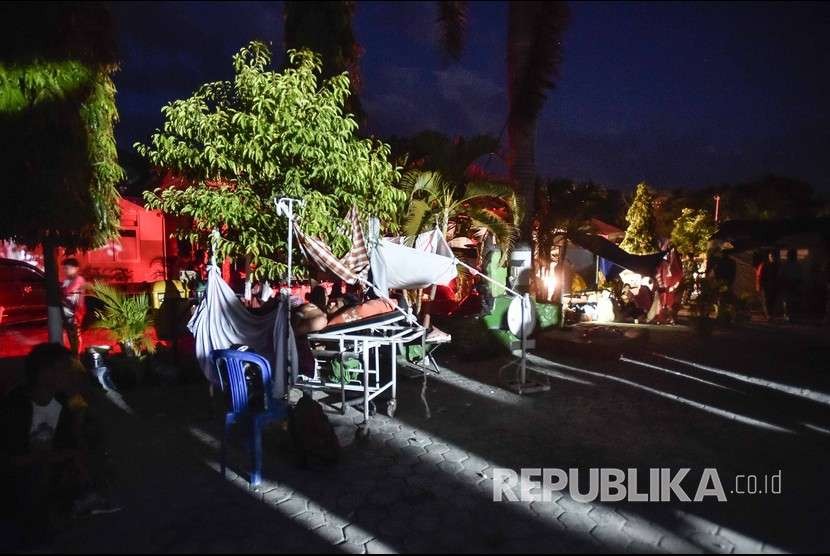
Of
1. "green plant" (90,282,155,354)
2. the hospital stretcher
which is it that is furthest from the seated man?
"green plant" (90,282,155,354)

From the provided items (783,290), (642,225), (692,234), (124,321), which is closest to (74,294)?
(124,321)

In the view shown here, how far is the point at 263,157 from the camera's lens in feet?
21.6

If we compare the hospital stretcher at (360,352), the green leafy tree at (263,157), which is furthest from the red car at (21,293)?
the hospital stretcher at (360,352)

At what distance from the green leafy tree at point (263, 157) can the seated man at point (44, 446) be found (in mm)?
3082

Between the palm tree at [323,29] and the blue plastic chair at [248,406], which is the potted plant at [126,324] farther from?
the palm tree at [323,29]

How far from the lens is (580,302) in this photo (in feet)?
49.5

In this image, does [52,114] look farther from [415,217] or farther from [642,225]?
[642,225]

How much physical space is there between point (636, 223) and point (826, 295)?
629cm

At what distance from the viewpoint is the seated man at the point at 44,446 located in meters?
3.28

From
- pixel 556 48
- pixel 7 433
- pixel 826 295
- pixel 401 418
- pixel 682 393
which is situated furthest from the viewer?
pixel 826 295

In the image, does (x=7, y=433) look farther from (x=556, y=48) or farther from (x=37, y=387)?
(x=556, y=48)

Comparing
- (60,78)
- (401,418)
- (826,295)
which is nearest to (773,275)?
(826,295)

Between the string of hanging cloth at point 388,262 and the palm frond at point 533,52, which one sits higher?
the palm frond at point 533,52

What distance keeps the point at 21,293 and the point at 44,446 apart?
19.2 feet
